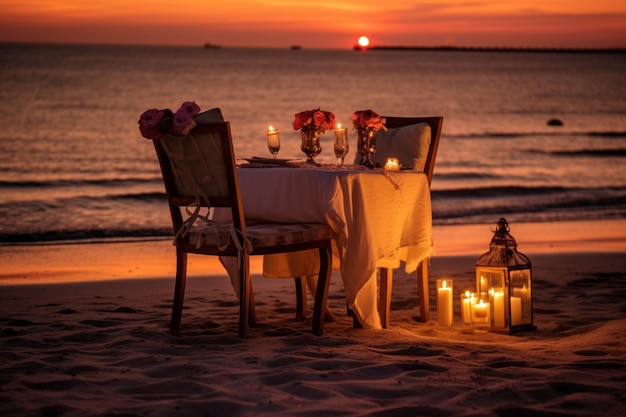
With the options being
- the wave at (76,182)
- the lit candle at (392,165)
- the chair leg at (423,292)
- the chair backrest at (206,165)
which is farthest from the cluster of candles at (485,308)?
the wave at (76,182)

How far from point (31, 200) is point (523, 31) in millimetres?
32579

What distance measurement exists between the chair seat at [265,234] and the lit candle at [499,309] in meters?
0.97

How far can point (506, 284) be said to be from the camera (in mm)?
5016

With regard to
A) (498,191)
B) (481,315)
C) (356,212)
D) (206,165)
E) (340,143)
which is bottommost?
(481,315)

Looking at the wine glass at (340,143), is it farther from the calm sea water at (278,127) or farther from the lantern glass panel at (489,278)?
the calm sea water at (278,127)

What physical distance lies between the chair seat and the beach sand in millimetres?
472

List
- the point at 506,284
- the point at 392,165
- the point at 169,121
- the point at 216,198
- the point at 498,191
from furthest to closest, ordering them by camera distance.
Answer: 1. the point at 498,191
2. the point at 392,165
3. the point at 506,284
4. the point at 216,198
5. the point at 169,121

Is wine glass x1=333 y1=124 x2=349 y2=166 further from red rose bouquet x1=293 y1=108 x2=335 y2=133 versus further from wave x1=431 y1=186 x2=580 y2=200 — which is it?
wave x1=431 y1=186 x2=580 y2=200

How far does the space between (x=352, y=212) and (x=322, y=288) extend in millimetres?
399

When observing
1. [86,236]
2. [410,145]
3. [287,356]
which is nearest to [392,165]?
[410,145]

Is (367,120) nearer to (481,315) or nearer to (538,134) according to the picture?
(481,315)

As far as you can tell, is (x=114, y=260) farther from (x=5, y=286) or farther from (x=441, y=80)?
(x=441, y=80)

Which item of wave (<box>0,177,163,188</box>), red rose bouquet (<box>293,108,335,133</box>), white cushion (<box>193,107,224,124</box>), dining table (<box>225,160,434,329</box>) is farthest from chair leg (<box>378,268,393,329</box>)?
wave (<box>0,177,163,188</box>)

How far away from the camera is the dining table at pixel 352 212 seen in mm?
4754
